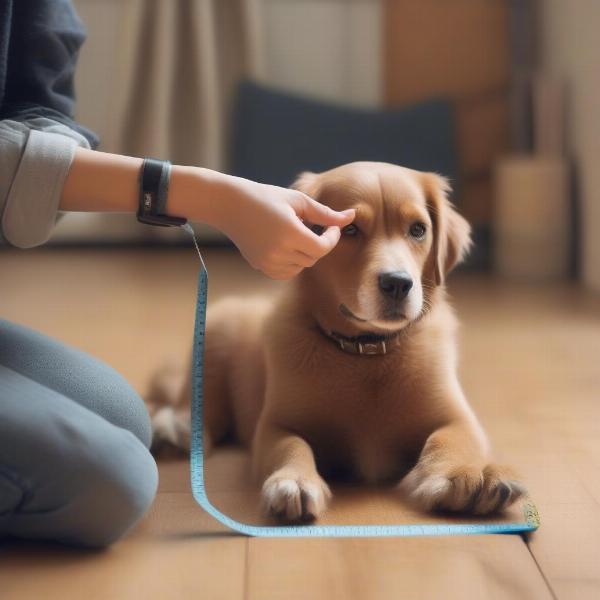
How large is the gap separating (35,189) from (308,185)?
0.53m

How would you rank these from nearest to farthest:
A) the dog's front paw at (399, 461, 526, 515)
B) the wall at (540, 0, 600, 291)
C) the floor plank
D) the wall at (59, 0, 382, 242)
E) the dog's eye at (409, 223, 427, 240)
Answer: the floor plank, the dog's front paw at (399, 461, 526, 515), the dog's eye at (409, 223, 427, 240), the wall at (540, 0, 600, 291), the wall at (59, 0, 382, 242)

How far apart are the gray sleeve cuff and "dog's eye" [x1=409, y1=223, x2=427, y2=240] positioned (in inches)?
23.1

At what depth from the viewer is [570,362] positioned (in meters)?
2.59

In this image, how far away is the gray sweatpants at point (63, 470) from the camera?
3.99 ft

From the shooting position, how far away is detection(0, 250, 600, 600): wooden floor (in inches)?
46.6

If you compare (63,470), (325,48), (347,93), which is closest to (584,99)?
(347,93)

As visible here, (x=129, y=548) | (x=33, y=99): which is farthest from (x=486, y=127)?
(x=129, y=548)

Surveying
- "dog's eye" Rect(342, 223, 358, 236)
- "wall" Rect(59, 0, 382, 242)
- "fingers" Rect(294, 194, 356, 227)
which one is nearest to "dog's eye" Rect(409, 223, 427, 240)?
"dog's eye" Rect(342, 223, 358, 236)

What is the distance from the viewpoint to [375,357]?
167cm

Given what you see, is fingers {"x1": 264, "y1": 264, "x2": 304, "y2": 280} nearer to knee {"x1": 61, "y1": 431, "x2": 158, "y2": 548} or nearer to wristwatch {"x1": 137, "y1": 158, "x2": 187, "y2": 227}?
wristwatch {"x1": 137, "y1": 158, "x2": 187, "y2": 227}

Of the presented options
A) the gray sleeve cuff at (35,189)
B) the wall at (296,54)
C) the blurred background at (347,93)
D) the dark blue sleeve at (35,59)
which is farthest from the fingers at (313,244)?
the wall at (296,54)

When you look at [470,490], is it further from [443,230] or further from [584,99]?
[584,99]

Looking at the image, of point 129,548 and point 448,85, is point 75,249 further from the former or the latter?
point 129,548

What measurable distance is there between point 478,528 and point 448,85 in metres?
3.81
